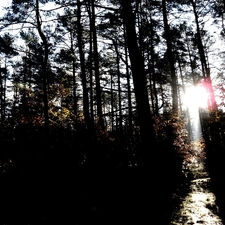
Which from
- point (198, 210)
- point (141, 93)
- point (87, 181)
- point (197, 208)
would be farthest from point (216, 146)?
point (141, 93)

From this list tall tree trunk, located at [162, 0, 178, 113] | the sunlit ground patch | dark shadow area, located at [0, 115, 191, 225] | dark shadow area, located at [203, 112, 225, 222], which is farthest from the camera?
tall tree trunk, located at [162, 0, 178, 113]

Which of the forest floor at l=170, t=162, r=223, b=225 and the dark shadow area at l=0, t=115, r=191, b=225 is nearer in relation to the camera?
the forest floor at l=170, t=162, r=223, b=225

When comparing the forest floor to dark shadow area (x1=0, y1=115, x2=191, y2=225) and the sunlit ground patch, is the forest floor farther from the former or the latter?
dark shadow area (x1=0, y1=115, x2=191, y2=225)

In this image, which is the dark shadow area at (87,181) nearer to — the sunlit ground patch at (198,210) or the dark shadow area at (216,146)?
the sunlit ground patch at (198,210)

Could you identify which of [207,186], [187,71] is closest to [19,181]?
[207,186]

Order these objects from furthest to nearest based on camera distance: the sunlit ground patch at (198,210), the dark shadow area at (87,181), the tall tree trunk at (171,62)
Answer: the tall tree trunk at (171,62)
the dark shadow area at (87,181)
the sunlit ground patch at (198,210)

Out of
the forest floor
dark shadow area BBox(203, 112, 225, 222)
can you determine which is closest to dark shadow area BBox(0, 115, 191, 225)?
the forest floor

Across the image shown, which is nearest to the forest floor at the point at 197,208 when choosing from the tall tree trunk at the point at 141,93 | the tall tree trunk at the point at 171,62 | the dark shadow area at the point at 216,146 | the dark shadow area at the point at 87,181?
the dark shadow area at the point at 87,181

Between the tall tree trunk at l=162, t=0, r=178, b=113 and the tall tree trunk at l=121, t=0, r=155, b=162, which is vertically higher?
the tall tree trunk at l=162, t=0, r=178, b=113

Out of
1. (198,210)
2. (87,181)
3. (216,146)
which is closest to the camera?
(198,210)

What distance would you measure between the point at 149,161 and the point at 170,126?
5803 mm

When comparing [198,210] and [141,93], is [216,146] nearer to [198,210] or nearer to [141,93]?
[198,210]

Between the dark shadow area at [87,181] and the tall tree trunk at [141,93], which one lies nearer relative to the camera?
the tall tree trunk at [141,93]

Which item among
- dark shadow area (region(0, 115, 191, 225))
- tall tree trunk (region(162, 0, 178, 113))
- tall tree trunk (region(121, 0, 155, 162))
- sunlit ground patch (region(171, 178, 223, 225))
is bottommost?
sunlit ground patch (region(171, 178, 223, 225))
